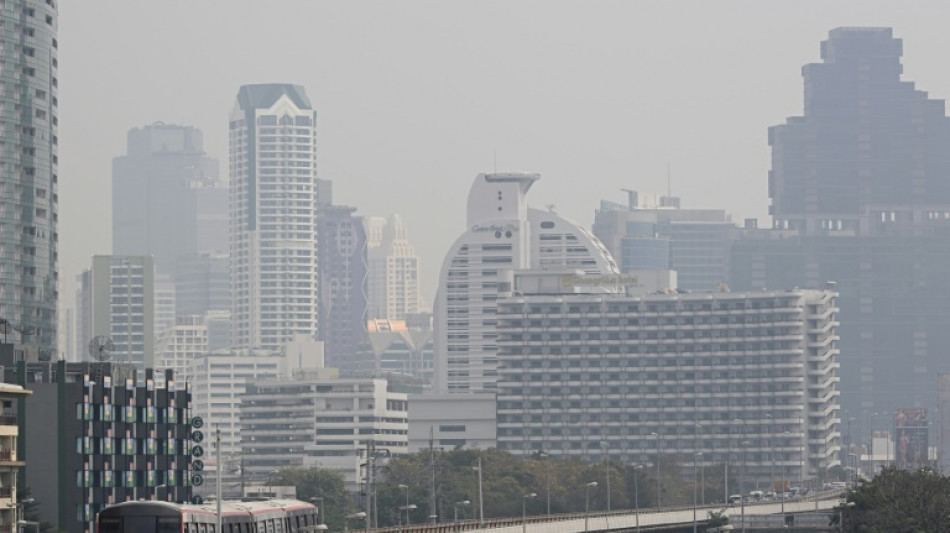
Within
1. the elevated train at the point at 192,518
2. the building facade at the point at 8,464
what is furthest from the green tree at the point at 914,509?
the elevated train at the point at 192,518

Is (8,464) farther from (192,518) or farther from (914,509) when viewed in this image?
(914,509)

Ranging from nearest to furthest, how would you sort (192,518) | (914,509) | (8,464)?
(192,518) → (8,464) → (914,509)

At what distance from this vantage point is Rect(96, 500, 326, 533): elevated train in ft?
379

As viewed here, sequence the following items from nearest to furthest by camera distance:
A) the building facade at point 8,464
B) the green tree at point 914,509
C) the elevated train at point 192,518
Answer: the elevated train at point 192,518 → the building facade at point 8,464 → the green tree at point 914,509

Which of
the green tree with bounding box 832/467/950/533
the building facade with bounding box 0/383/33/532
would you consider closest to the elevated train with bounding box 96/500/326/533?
the building facade with bounding box 0/383/33/532

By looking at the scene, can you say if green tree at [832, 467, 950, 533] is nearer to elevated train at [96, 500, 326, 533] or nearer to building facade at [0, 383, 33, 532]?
building facade at [0, 383, 33, 532]

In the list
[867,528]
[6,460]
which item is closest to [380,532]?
[6,460]

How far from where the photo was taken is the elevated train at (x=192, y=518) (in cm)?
11556

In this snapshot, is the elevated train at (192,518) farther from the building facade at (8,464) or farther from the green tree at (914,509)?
the green tree at (914,509)

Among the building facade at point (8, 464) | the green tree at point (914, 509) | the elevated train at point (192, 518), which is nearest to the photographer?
the elevated train at point (192, 518)

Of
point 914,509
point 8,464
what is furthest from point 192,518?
point 914,509

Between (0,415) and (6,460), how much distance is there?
3.25 m

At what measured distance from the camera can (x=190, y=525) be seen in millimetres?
116375

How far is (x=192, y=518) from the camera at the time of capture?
11681 centimetres
